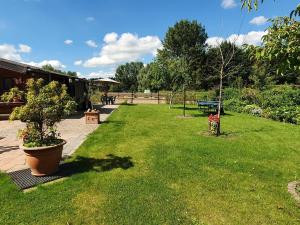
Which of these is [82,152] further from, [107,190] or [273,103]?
[273,103]

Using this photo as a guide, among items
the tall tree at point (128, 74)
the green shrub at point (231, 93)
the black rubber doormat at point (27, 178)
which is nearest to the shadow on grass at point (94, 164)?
the black rubber doormat at point (27, 178)

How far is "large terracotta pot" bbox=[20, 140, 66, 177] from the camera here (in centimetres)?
523

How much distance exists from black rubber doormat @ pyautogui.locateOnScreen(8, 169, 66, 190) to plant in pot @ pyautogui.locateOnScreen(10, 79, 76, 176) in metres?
0.13

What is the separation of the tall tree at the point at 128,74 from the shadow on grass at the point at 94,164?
2936 inches

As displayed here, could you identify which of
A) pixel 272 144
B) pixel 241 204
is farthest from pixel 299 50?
pixel 272 144

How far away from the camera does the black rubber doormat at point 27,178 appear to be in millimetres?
4961

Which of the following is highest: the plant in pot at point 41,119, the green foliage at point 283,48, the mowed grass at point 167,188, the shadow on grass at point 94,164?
the green foliage at point 283,48

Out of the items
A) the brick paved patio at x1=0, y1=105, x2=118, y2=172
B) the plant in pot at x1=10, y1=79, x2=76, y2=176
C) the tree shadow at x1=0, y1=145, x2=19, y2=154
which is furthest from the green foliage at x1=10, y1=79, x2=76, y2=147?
the tree shadow at x1=0, y1=145, x2=19, y2=154

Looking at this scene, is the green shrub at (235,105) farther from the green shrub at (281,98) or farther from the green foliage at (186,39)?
the green foliage at (186,39)

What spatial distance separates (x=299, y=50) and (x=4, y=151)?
775 centimetres

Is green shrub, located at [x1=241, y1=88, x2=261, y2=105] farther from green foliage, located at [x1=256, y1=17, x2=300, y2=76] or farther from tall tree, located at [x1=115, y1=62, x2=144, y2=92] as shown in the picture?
tall tree, located at [x1=115, y1=62, x2=144, y2=92]

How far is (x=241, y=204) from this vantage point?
4242 mm

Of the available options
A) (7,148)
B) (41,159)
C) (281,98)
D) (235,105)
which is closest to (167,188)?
(41,159)

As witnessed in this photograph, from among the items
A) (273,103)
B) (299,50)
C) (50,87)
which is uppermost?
(299,50)
